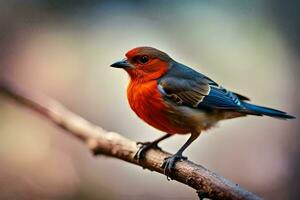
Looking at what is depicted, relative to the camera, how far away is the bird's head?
10.2 ft

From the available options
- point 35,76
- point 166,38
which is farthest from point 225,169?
point 35,76

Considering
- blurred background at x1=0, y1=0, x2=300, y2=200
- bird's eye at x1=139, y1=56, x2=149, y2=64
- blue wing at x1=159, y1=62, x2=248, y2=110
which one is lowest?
blurred background at x1=0, y1=0, x2=300, y2=200

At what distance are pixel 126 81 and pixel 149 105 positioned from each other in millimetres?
2273

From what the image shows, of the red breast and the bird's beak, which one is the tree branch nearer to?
the red breast

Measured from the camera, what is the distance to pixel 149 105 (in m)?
3.08

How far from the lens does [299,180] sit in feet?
15.9

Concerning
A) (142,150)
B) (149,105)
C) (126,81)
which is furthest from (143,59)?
(126,81)

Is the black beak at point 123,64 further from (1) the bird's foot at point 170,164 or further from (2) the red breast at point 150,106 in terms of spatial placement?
(1) the bird's foot at point 170,164

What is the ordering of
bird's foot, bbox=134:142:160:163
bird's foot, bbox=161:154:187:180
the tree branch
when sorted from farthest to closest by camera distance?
bird's foot, bbox=134:142:160:163 < bird's foot, bbox=161:154:187:180 < the tree branch

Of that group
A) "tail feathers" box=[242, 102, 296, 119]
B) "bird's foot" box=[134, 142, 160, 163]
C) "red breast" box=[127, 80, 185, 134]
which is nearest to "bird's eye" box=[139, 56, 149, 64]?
"red breast" box=[127, 80, 185, 134]

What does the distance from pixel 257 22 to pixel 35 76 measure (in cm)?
212

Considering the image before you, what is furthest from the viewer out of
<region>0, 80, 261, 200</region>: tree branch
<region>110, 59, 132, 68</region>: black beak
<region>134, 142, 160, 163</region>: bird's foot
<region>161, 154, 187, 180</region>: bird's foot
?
<region>134, 142, 160, 163</region>: bird's foot

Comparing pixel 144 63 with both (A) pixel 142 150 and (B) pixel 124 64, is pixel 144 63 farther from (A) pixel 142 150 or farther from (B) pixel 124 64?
(A) pixel 142 150

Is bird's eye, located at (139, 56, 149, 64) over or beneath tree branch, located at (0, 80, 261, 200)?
over
